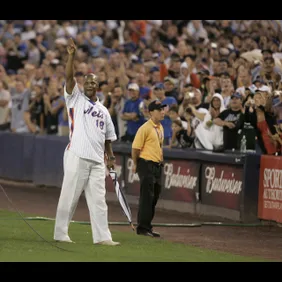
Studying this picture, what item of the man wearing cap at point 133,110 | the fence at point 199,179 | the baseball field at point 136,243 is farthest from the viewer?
the man wearing cap at point 133,110

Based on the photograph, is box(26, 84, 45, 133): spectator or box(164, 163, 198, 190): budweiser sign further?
box(26, 84, 45, 133): spectator

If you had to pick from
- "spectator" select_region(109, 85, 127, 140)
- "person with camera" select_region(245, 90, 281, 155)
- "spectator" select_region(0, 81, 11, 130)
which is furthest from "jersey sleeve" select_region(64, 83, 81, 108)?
"spectator" select_region(0, 81, 11, 130)

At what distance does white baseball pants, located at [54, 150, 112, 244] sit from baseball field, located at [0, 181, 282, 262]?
0.22m

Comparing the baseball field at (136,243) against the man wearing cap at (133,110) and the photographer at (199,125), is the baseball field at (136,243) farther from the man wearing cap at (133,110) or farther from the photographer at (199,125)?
the man wearing cap at (133,110)

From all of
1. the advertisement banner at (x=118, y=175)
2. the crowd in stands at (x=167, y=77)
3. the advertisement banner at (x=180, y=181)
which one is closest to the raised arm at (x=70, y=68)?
the crowd in stands at (x=167, y=77)

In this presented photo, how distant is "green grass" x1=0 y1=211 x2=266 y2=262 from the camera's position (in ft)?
36.0

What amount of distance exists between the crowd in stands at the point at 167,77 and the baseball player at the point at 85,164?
4.73 m

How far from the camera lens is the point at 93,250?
38.5 feet

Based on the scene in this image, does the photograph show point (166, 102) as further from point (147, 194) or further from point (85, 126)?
point (85, 126)

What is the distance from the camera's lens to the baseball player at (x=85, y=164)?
12367 mm

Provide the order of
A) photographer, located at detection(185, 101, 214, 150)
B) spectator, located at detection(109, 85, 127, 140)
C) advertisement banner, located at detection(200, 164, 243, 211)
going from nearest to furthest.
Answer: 1. advertisement banner, located at detection(200, 164, 243, 211)
2. photographer, located at detection(185, 101, 214, 150)
3. spectator, located at detection(109, 85, 127, 140)

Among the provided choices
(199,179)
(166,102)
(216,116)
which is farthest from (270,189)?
(166,102)

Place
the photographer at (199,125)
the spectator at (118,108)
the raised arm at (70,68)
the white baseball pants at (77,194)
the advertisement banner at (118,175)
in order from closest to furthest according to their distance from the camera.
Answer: the raised arm at (70,68) < the white baseball pants at (77,194) < the photographer at (199,125) < the advertisement banner at (118,175) < the spectator at (118,108)

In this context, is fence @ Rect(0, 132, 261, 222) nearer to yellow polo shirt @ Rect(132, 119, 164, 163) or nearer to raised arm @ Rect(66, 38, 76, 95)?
yellow polo shirt @ Rect(132, 119, 164, 163)
